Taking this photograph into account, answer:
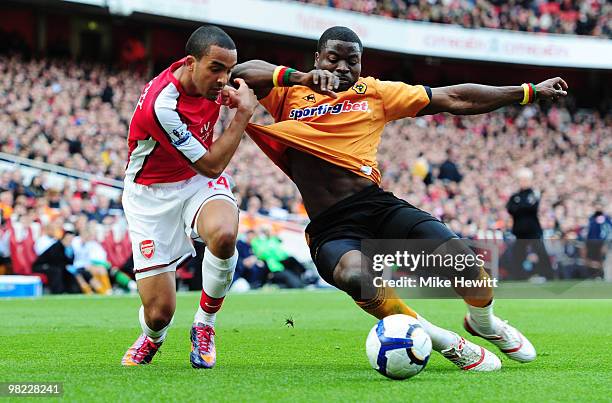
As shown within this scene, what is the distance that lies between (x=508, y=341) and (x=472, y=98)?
1.70 metres

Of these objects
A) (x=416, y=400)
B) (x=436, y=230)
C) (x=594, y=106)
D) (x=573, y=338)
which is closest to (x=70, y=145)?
(x=573, y=338)

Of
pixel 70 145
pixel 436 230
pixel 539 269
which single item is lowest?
pixel 539 269

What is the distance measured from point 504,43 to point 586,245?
14.9m

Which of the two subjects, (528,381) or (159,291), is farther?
(159,291)

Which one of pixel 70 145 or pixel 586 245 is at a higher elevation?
pixel 70 145

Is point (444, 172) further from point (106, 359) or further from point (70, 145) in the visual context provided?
point (106, 359)

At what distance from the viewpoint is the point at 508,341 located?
688 cm

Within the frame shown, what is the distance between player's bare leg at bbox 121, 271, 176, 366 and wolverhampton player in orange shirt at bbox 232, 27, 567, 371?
1094 millimetres

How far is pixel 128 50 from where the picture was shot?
1210 inches

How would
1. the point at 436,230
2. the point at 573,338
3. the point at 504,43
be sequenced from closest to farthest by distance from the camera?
the point at 436,230 → the point at 573,338 → the point at 504,43

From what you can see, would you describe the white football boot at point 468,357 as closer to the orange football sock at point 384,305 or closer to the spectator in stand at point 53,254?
the orange football sock at point 384,305

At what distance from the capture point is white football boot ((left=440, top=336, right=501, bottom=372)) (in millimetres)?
6500

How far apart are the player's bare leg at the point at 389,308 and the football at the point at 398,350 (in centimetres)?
44

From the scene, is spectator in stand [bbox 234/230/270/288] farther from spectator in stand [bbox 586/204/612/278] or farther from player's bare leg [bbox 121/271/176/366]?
player's bare leg [bbox 121/271/176/366]
